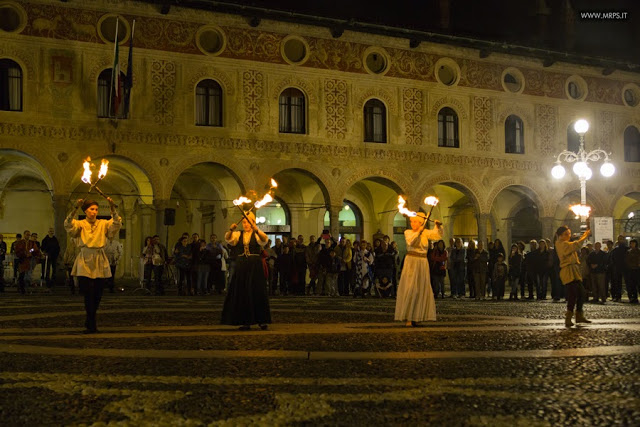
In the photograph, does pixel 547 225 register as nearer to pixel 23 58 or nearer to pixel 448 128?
pixel 448 128

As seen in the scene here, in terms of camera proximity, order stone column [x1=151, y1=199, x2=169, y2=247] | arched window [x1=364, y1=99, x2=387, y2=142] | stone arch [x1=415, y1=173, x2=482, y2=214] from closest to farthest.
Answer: stone column [x1=151, y1=199, x2=169, y2=247], arched window [x1=364, y1=99, x2=387, y2=142], stone arch [x1=415, y1=173, x2=482, y2=214]

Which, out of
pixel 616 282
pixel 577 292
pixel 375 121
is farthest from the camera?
pixel 375 121

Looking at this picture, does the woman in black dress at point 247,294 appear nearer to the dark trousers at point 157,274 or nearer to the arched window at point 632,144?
the dark trousers at point 157,274

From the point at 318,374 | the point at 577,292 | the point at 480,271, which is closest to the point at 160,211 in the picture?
the point at 480,271

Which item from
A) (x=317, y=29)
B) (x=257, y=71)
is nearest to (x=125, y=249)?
(x=257, y=71)

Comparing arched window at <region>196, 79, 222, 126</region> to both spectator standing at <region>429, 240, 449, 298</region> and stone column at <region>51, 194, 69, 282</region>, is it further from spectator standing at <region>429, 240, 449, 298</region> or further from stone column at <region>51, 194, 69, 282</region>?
spectator standing at <region>429, 240, 449, 298</region>

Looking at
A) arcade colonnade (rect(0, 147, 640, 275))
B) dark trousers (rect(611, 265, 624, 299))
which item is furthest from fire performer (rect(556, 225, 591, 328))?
arcade colonnade (rect(0, 147, 640, 275))

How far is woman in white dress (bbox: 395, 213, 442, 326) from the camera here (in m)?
10.4

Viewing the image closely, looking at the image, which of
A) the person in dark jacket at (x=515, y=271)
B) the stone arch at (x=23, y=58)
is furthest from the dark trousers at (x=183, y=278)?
the person in dark jacket at (x=515, y=271)

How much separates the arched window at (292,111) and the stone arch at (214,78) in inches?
73.1

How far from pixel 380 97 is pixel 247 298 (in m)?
17.0

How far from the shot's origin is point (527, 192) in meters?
28.1

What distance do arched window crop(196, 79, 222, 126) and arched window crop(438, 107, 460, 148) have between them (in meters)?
8.10

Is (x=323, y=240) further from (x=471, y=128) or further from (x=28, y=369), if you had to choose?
(x=28, y=369)
